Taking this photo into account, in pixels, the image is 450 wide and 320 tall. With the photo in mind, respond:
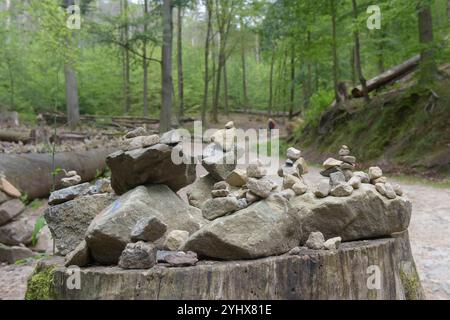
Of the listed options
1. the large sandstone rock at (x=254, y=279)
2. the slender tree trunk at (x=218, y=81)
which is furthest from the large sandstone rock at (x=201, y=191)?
the slender tree trunk at (x=218, y=81)

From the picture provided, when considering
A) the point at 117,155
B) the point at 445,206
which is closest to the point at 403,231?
the point at 117,155

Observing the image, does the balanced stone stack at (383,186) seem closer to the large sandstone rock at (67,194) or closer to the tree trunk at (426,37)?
the large sandstone rock at (67,194)

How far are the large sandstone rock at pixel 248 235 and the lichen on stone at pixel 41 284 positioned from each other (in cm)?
78

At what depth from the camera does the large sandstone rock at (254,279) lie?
7.26 ft

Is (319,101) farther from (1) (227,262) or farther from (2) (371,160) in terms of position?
(1) (227,262)

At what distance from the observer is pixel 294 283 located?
2.35m

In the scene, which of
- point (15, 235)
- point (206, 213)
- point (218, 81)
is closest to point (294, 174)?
point (206, 213)

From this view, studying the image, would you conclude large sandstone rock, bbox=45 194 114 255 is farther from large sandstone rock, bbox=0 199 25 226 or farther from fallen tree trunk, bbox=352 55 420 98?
fallen tree trunk, bbox=352 55 420 98

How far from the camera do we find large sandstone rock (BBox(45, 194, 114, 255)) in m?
2.87

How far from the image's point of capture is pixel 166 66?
15.6 m

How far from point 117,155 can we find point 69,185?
28.9 inches

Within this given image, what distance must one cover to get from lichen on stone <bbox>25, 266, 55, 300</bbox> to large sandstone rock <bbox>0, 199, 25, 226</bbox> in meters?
3.87

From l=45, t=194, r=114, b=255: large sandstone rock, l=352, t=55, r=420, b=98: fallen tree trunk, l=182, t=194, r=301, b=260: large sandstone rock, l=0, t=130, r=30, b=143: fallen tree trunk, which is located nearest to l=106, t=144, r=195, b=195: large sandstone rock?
l=45, t=194, r=114, b=255: large sandstone rock

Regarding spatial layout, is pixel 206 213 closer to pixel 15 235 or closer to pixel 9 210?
pixel 15 235
